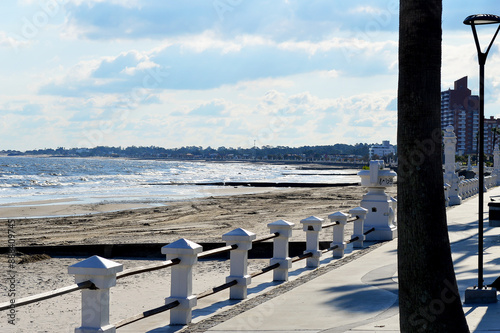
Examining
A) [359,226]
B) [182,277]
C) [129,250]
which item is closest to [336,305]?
[182,277]

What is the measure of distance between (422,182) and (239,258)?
15.9 feet

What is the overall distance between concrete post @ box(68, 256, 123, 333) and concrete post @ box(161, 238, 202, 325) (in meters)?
1.58

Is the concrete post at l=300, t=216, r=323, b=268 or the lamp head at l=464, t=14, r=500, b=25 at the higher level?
the lamp head at l=464, t=14, r=500, b=25

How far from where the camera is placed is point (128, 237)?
22625mm

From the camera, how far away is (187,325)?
26.0ft

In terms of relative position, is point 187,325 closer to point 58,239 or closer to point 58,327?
point 58,327

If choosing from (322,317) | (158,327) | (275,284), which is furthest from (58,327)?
(322,317)

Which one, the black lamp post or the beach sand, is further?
the beach sand

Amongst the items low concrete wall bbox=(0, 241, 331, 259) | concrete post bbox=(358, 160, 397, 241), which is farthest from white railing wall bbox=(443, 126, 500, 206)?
low concrete wall bbox=(0, 241, 331, 259)

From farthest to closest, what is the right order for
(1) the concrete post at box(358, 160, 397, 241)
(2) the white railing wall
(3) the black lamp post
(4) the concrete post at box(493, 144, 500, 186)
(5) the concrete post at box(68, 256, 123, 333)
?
(4) the concrete post at box(493, 144, 500, 186)
(2) the white railing wall
(1) the concrete post at box(358, 160, 397, 241)
(3) the black lamp post
(5) the concrete post at box(68, 256, 123, 333)

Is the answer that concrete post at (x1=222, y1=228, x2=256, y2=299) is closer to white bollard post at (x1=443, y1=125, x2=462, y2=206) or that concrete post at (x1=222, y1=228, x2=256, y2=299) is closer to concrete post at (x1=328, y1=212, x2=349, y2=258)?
concrete post at (x1=328, y1=212, x2=349, y2=258)

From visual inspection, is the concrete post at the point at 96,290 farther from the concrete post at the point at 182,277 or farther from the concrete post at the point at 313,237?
the concrete post at the point at 313,237

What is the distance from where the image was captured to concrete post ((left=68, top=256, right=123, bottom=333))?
596 centimetres

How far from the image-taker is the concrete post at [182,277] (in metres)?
7.71
